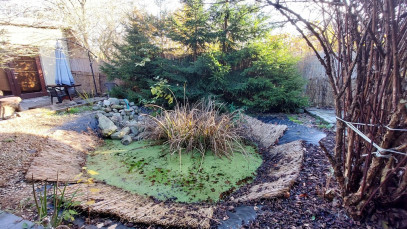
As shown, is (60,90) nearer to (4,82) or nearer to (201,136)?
(4,82)

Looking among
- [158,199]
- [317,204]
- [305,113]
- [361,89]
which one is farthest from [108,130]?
[305,113]

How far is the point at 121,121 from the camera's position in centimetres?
446

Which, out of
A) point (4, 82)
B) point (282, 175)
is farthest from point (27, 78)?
point (282, 175)

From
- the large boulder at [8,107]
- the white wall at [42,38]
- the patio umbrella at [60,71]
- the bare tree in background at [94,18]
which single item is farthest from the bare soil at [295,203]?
the bare tree in background at [94,18]

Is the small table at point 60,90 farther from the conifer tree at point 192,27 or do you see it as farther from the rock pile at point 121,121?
the conifer tree at point 192,27

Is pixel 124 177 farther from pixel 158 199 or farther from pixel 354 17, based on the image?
pixel 354 17

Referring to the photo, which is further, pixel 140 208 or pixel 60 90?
pixel 60 90

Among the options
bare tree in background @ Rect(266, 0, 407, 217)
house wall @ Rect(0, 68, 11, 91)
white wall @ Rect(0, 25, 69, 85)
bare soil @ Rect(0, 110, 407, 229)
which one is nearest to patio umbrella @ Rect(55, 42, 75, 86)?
white wall @ Rect(0, 25, 69, 85)

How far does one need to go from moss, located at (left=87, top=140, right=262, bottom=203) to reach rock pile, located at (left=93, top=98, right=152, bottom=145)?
1.65 feet

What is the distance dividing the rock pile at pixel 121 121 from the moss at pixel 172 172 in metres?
0.50

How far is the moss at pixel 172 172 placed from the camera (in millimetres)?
2207

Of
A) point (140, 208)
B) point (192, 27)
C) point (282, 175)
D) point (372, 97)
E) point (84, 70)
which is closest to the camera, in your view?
point (372, 97)

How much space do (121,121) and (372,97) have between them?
14.4 feet

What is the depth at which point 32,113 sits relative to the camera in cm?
453
